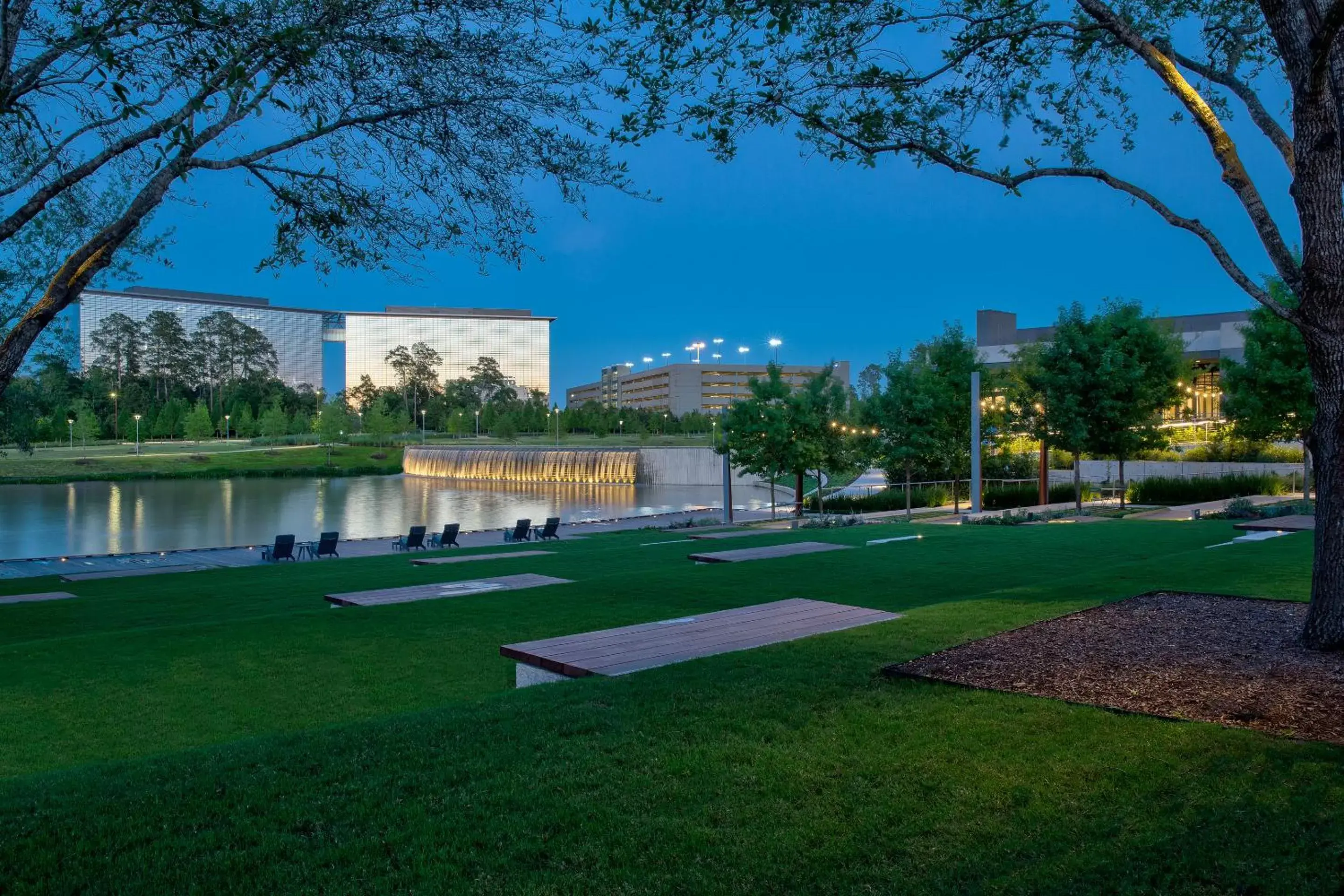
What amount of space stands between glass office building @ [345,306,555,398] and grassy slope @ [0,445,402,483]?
58.1 metres

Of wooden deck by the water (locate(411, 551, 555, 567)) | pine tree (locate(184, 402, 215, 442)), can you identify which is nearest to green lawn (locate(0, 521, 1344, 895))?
wooden deck by the water (locate(411, 551, 555, 567))

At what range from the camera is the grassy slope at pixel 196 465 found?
218ft

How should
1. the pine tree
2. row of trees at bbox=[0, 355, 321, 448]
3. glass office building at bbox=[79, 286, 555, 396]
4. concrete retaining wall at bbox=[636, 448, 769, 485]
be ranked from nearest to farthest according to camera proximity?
concrete retaining wall at bbox=[636, 448, 769, 485] → row of trees at bbox=[0, 355, 321, 448] → the pine tree → glass office building at bbox=[79, 286, 555, 396]

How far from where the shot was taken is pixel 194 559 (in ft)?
73.0

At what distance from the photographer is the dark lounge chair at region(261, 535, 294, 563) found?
69.6 feet

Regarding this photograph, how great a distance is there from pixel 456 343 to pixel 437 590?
145m

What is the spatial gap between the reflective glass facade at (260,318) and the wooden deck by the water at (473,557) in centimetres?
12090

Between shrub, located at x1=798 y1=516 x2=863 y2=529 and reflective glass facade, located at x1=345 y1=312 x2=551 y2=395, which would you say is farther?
reflective glass facade, located at x1=345 y1=312 x2=551 y2=395

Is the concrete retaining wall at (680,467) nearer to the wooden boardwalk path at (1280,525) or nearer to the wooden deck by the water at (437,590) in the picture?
the wooden boardwalk path at (1280,525)

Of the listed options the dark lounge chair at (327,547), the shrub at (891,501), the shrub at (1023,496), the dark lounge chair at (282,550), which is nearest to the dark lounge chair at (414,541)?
the dark lounge chair at (327,547)

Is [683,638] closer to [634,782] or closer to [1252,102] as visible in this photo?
[634,782]

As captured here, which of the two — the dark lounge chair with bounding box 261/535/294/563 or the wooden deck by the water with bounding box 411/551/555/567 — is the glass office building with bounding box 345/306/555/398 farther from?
the wooden deck by the water with bounding box 411/551/555/567

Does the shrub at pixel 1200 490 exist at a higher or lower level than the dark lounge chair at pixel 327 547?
higher

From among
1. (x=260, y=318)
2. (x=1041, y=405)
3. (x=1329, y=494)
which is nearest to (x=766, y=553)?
(x=1329, y=494)
